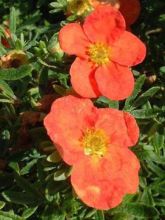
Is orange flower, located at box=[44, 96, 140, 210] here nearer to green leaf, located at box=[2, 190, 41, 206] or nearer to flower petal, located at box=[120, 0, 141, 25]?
green leaf, located at box=[2, 190, 41, 206]

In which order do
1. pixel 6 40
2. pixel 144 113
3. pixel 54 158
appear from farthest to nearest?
pixel 6 40
pixel 144 113
pixel 54 158

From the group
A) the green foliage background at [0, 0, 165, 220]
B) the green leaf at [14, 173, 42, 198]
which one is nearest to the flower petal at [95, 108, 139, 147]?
the green foliage background at [0, 0, 165, 220]

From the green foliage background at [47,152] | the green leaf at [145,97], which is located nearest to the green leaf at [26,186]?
the green foliage background at [47,152]

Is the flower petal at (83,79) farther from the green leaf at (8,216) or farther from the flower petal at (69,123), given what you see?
the green leaf at (8,216)

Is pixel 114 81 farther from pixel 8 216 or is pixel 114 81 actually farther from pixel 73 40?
pixel 8 216

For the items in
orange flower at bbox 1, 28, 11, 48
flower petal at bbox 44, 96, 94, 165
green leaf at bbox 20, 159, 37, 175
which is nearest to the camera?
flower petal at bbox 44, 96, 94, 165

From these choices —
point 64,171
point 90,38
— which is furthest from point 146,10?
point 64,171

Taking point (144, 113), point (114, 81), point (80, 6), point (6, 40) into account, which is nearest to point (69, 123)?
point (114, 81)
